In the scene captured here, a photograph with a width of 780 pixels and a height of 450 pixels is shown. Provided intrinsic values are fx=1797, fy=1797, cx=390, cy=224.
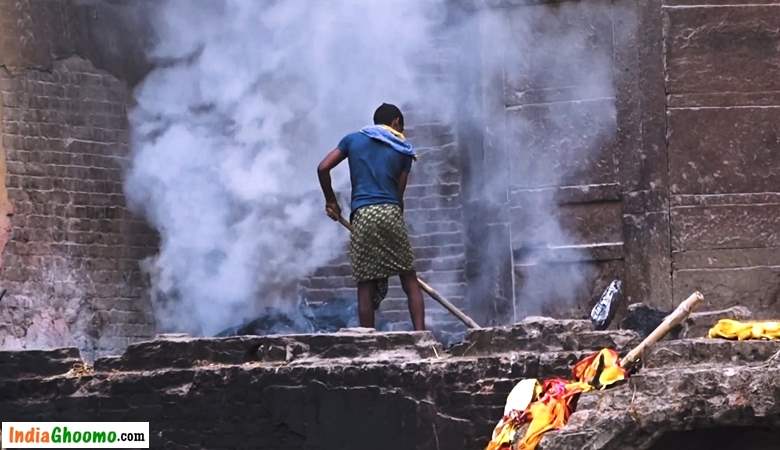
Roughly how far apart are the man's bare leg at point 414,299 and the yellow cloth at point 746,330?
2207mm

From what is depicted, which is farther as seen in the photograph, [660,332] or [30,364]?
[30,364]

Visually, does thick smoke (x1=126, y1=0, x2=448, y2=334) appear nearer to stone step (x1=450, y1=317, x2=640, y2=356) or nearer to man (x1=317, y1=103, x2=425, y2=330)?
man (x1=317, y1=103, x2=425, y2=330)

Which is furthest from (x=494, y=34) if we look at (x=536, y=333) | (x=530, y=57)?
(x=536, y=333)

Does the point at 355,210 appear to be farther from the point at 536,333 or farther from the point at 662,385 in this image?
the point at 662,385

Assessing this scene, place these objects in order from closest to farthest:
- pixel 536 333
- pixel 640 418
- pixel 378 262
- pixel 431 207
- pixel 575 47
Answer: pixel 640 418, pixel 536 333, pixel 378 262, pixel 575 47, pixel 431 207

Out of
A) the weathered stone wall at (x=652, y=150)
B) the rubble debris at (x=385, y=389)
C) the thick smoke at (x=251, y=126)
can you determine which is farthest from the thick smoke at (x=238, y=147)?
the rubble debris at (x=385, y=389)

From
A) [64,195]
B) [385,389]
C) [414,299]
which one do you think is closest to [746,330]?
[385,389]

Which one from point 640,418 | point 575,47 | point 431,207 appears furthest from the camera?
point 431,207

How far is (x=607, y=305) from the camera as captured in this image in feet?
39.1

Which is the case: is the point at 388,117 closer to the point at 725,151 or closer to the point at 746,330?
the point at 725,151

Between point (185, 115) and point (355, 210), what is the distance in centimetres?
351

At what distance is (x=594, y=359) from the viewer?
8.59 m

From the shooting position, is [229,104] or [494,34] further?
[229,104]

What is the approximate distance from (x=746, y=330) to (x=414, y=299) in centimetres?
245
